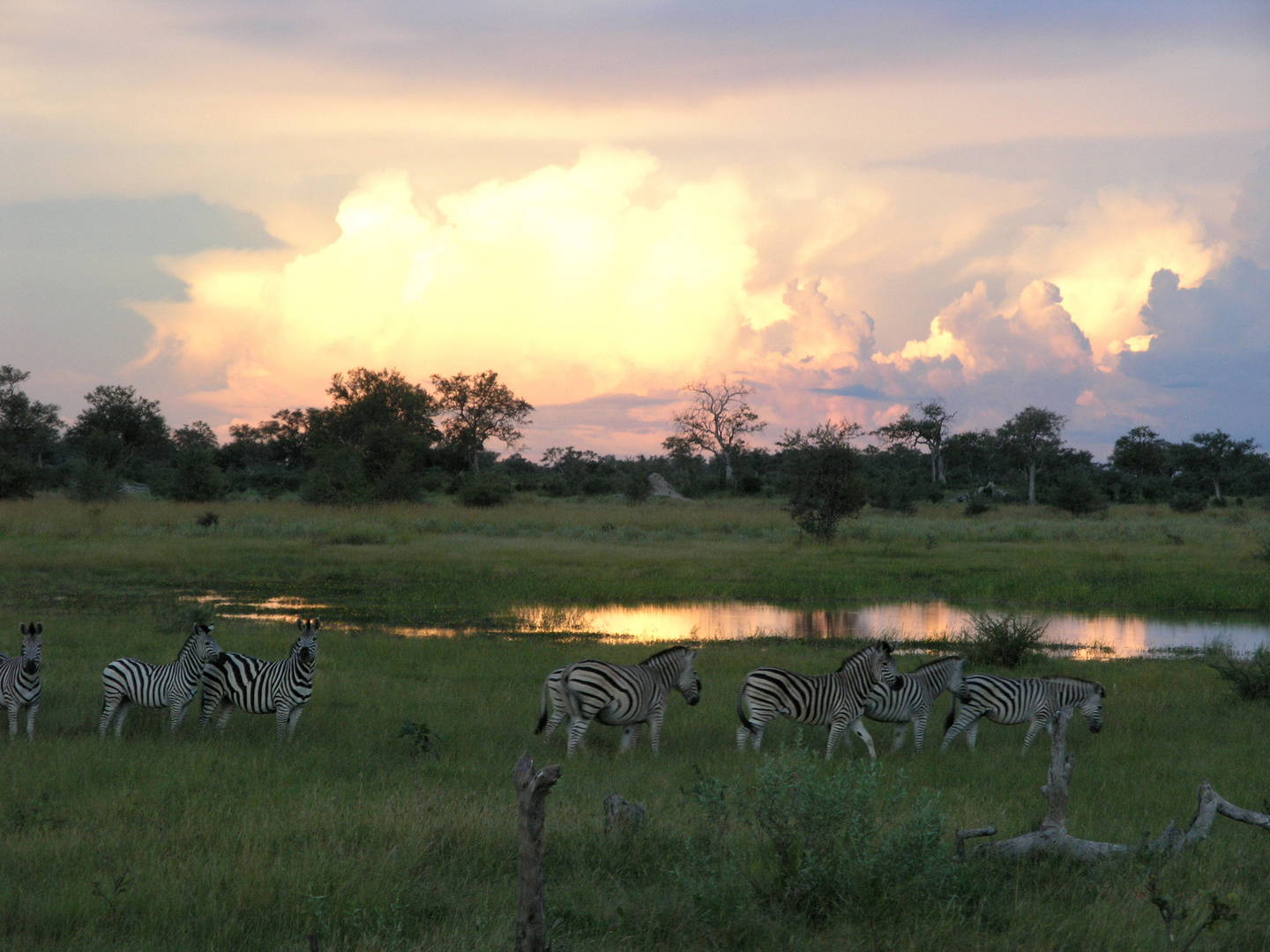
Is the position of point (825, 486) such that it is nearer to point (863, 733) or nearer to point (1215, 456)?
point (863, 733)

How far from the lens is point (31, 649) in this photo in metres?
10.3

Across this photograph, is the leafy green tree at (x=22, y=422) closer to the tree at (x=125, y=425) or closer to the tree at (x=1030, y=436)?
the tree at (x=125, y=425)

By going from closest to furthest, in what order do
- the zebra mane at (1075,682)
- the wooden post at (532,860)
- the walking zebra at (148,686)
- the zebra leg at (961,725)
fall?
the wooden post at (532,860)
the walking zebra at (148,686)
the zebra leg at (961,725)
the zebra mane at (1075,682)

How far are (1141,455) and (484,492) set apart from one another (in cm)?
7242

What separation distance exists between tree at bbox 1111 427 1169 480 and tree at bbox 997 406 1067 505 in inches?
711

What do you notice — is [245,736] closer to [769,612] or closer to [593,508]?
[769,612]

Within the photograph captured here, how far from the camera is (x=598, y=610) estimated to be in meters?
25.5

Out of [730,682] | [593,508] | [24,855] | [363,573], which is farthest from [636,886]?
Result: [593,508]

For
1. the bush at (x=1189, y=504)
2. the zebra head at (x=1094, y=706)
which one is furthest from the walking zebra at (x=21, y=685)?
the bush at (x=1189, y=504)

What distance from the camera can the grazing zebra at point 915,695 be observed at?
11.2 m

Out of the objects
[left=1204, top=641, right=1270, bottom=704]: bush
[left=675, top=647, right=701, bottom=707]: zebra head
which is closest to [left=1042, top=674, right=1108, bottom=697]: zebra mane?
[left=1204, top=641, right=1270, bottom=704]: bush

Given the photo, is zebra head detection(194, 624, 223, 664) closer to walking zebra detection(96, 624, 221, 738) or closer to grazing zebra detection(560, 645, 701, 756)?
walking zebra detection(96, 624, 221, 738)

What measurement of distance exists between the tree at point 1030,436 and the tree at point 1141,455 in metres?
18.1

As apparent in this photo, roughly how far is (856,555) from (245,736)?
27841mm
